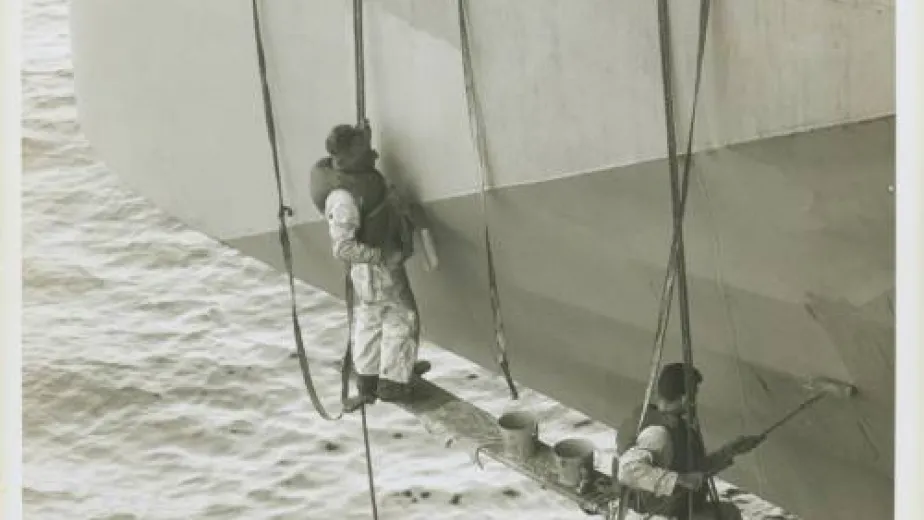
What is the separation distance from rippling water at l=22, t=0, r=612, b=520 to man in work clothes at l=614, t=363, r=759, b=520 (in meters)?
0.10

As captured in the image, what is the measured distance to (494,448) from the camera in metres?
1.34

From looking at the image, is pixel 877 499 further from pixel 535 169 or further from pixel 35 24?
pixel 35 24

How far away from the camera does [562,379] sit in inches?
53.0

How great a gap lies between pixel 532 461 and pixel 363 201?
280 mm

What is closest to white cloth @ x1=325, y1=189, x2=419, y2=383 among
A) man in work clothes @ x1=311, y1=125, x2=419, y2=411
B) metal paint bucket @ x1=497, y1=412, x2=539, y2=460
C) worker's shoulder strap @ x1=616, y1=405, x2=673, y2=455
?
man in work clothes @ x1=311, y1=125, x2=419, y2=411

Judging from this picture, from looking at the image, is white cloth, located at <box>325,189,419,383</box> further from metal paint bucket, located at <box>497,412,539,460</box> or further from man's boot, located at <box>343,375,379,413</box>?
metal paint bucket, located at <box>497,412,539,460</box>

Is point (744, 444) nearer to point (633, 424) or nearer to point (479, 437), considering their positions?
point (633, 424)

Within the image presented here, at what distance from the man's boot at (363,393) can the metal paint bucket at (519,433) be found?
0.14 m

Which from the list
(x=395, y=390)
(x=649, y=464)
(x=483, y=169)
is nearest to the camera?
(x=649, y=464)

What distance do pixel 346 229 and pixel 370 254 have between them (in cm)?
3

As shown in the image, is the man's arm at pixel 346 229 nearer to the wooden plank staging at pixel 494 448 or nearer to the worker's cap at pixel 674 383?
the wooden plank staging at pixel 494 448

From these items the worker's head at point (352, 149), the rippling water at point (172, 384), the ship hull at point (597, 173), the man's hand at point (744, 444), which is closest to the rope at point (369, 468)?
the rippling water at point (172, 384)

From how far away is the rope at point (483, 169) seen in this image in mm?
1256

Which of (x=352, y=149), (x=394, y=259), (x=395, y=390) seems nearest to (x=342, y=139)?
(x=352, y=149)
